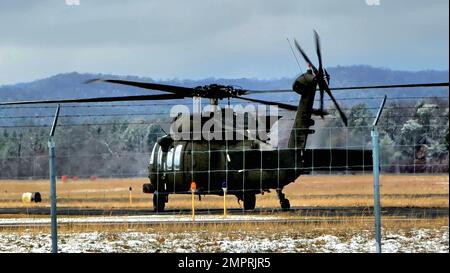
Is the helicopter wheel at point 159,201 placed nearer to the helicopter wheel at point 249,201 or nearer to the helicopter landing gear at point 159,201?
the helicopter landing gear at point 159,201

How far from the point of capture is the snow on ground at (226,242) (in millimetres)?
15156

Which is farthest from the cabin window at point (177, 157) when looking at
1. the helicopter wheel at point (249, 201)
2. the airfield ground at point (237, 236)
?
the airfield ground at point (237, 236)

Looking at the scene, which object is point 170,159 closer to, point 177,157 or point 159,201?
point 177,157

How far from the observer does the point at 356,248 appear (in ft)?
49.1

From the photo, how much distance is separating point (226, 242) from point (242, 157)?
30.2 feet

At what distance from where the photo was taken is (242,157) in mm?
25297

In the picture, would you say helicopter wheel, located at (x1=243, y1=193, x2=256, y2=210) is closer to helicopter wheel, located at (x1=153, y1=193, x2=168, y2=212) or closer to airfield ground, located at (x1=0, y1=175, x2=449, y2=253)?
helicopter wheel, located at (x1=153, y1=193, x2=168, y2=212)

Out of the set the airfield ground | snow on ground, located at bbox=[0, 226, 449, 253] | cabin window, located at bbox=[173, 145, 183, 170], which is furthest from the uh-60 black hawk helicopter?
snow on ground, located at bbox=[0, 226, 449, 253]

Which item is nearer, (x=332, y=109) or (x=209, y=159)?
(x=209, y=159)

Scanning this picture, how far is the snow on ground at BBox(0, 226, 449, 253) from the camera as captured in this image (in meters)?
15.2

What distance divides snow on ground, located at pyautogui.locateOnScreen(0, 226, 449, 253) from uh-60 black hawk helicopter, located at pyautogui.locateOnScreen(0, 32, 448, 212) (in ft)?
15.8
